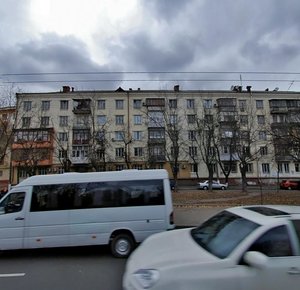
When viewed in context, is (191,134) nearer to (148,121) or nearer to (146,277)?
(148,121)

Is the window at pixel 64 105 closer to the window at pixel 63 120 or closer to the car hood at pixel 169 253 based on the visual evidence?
the window at pixel 63 120

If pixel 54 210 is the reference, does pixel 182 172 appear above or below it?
above

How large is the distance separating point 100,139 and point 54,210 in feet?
108

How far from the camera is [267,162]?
6050cm

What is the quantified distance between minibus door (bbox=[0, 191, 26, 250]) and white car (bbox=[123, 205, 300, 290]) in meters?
5.53

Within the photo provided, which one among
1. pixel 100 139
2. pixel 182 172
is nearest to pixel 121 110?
pixel 182 172

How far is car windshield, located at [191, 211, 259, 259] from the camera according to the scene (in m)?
4.26

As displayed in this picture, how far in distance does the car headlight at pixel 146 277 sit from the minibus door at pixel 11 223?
621 cm

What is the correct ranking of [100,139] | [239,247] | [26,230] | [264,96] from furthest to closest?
1. [264,96]
2. [100,139]
3. [26,230]
4. [239,247]

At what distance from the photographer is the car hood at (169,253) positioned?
4.06m

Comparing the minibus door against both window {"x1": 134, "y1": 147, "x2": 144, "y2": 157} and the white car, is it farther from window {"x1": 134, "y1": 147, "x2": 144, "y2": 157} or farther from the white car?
window {"x1": 134, "y1": 147, "x2": 144, "y2": 157}

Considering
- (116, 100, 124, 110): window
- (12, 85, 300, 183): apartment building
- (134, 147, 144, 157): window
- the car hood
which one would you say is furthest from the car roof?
(116, 100, 124, 110): window

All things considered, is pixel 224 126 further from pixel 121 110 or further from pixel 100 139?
pixel 121 110

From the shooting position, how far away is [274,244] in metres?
4.18
